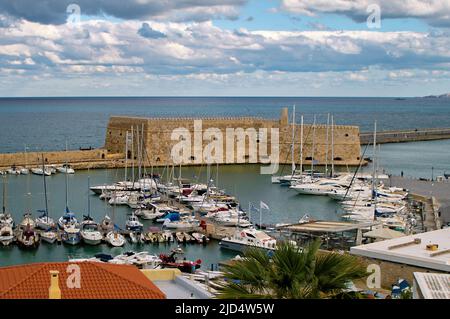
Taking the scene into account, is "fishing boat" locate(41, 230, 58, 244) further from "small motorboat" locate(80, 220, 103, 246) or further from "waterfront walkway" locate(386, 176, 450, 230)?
"waterfront walkway" locate(386, 176, 450, 230)

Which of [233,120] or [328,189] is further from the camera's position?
[233,120]

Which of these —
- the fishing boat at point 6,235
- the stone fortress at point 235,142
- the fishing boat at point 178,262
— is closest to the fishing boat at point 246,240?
the fishing boat at point 178,262

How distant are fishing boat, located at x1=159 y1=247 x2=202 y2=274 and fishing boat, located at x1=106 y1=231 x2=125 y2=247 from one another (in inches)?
77.9

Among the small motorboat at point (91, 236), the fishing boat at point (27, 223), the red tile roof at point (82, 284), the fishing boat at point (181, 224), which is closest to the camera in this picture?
the red tile roof at point (82, 284)

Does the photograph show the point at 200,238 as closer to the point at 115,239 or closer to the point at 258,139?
the point at 115,239

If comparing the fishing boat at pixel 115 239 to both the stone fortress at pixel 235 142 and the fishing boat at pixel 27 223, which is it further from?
the stone fortress at pixel 235 142

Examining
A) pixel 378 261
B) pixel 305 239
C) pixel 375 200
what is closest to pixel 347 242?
pixel 305 239

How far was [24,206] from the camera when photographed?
34.2m

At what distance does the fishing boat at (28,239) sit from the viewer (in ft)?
84.8

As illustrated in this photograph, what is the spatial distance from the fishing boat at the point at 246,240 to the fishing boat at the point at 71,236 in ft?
15.7

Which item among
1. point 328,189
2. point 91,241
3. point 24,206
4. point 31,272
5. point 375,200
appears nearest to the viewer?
point 31,272

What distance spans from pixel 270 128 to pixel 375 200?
19.7 metres
